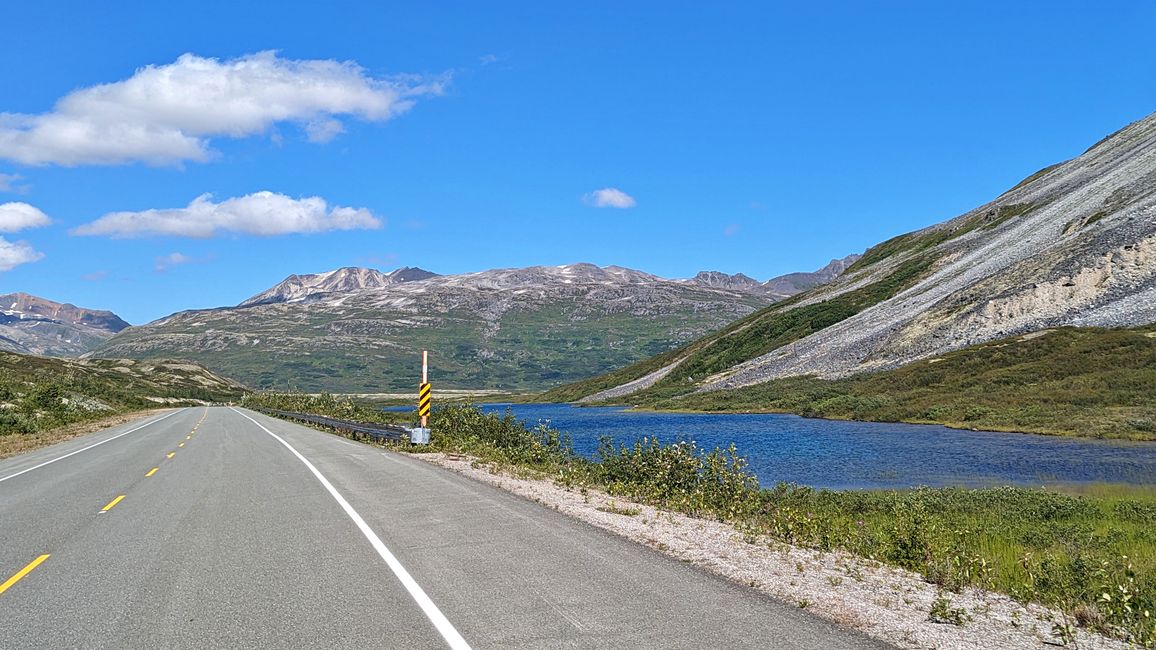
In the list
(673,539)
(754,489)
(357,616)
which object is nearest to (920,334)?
(754,489)

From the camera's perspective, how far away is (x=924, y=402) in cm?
6631

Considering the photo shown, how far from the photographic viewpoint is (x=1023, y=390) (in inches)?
2373

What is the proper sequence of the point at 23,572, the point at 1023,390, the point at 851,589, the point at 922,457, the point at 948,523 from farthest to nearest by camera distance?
the point at 1023,390 < the point at 922,457 < the point at 948,523 < the point at 23,572 < the point at 851,589

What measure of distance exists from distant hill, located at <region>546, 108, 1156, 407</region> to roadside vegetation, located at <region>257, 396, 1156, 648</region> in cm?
5248

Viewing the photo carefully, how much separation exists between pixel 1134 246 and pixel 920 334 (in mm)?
23197

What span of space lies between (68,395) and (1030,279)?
10823 cm

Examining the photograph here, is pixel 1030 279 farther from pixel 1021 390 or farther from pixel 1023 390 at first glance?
pixel 1023 390

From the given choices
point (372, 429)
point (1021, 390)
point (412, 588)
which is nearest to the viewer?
point (412, 588)

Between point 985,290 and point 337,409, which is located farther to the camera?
point 985,290

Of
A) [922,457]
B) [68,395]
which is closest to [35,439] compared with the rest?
[68,395]

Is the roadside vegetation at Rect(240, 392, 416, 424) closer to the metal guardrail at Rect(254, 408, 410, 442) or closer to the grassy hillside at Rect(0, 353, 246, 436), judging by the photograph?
the metal guardrail at Rect(254, 408, 410, 442)

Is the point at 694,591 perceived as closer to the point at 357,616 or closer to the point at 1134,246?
the point at 357,616

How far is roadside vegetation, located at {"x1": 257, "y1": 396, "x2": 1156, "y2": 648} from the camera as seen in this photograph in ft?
26.4

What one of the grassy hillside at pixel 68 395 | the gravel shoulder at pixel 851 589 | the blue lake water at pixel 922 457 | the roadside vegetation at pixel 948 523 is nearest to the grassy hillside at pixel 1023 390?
the blue lake water at pixel 922 457
